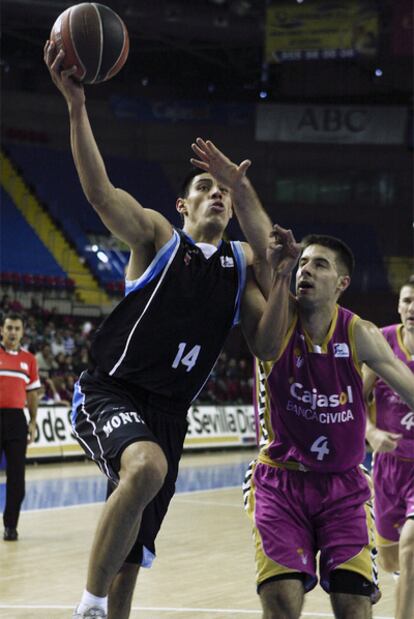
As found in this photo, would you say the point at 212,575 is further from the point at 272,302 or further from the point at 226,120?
the point at 226,120

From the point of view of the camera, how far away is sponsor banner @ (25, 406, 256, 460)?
1627 cm

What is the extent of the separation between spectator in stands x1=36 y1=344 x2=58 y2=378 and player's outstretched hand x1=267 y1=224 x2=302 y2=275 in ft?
50.6

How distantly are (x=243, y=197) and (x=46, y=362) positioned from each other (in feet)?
51.0

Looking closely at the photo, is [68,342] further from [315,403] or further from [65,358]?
[315,403]

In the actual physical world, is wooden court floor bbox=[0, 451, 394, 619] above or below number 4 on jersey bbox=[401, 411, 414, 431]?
below

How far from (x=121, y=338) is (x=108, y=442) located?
1.81 ft

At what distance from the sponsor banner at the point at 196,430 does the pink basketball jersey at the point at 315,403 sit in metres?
11.7

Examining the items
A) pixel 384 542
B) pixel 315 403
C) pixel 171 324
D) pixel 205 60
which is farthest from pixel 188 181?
pixel 205 60

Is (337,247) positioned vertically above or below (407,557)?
above

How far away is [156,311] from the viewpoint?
4.66 metres

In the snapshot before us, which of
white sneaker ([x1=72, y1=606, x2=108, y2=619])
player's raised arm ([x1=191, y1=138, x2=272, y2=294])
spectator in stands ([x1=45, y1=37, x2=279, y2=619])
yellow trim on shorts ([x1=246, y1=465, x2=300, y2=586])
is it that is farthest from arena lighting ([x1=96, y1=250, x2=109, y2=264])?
white sneaker ([x1=72, y1=606, x2=108, y2=619])

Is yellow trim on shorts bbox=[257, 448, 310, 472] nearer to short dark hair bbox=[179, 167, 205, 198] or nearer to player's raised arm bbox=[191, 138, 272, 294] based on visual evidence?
player's raised arm bbox=[191, 138, 272, 294]

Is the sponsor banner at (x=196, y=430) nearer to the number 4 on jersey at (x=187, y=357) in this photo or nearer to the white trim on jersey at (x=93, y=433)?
the white trim on jersey at (x=93, y=433)

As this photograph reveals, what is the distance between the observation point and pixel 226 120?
31781 mm
